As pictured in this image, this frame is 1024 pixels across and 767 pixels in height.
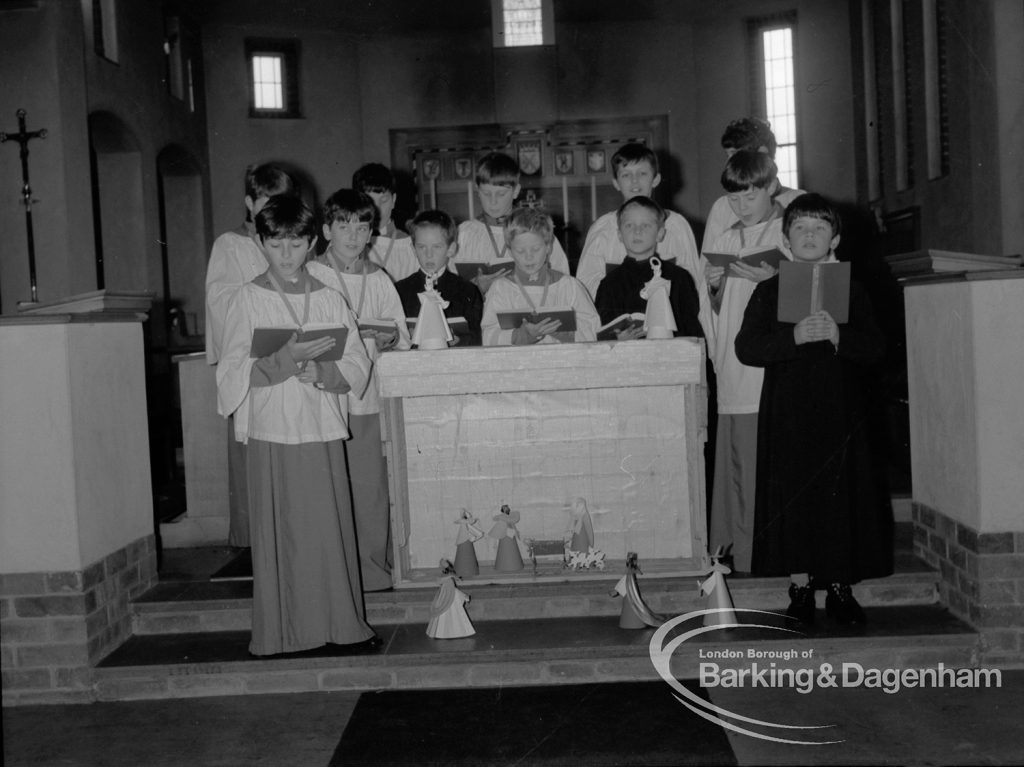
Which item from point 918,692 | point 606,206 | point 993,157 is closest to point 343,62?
point 606,206

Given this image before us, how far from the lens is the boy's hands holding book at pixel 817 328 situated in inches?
167

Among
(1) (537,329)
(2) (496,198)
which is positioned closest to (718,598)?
(1) (537,329)

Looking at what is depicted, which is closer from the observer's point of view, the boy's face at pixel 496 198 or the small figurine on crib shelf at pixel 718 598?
the small figurine on crib shelf at pixel 718 598

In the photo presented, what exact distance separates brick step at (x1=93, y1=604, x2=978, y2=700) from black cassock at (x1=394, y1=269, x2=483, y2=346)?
174cm

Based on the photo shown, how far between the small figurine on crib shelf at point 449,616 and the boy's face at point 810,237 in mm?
1899

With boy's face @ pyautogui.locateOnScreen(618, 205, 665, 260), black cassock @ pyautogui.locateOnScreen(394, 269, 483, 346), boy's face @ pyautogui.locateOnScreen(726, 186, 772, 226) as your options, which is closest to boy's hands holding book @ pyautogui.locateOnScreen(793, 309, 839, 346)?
boy's face @ pyautogui.locateOnScreen(726, 186, 772, 226)

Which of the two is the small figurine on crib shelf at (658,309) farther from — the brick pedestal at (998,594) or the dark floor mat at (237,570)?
the dark floor mat at (237,570)

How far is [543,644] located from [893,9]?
385 inches

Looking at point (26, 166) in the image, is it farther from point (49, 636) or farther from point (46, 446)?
point (49, 636)

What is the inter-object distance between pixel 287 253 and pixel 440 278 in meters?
1.38

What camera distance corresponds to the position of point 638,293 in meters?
5.25

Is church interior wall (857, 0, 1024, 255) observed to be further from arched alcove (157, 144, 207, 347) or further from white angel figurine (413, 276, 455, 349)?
arched alcove (157, 144, 207, 347)

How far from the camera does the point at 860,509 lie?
14.3ft

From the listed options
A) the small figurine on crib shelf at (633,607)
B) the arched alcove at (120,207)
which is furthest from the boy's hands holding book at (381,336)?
the arched alcove at (120,207)
